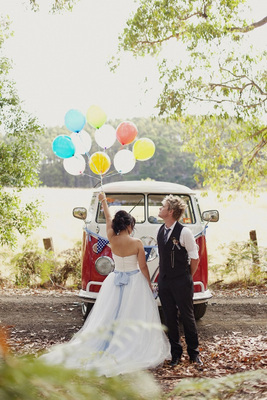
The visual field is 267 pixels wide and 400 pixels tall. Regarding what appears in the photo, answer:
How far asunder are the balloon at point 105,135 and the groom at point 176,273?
304cm

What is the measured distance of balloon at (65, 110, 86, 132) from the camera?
26.0 feet

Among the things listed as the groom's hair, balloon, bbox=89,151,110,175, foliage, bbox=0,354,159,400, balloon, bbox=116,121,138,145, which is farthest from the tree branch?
foliage, bbox=0,354,159,400

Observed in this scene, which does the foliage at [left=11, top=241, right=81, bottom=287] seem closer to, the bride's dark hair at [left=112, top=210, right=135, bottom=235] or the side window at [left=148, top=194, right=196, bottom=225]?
the side window at [left=148, top=194, right=196, bottom=225]

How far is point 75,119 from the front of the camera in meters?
7.96

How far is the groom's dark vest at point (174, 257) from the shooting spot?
18.1 feet

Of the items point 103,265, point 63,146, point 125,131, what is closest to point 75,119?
point 63,146

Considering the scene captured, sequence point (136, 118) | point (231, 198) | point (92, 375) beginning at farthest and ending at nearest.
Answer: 1. point (136, 118)
2. point (231, 198)
3. point (92, 375)

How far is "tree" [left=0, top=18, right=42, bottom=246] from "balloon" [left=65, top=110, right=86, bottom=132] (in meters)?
3.92

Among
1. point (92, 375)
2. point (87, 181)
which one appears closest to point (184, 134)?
point (92, 375)

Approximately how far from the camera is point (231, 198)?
14594 millimetres

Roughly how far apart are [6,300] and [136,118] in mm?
63278

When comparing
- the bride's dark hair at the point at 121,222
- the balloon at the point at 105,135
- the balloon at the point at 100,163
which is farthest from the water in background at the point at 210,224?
the bride's dark hair at the point at 121,222

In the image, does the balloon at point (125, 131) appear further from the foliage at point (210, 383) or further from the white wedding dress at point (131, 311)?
the foliage at point (210, 383)

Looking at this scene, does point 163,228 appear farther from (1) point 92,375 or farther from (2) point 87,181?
(2) point 87,181
